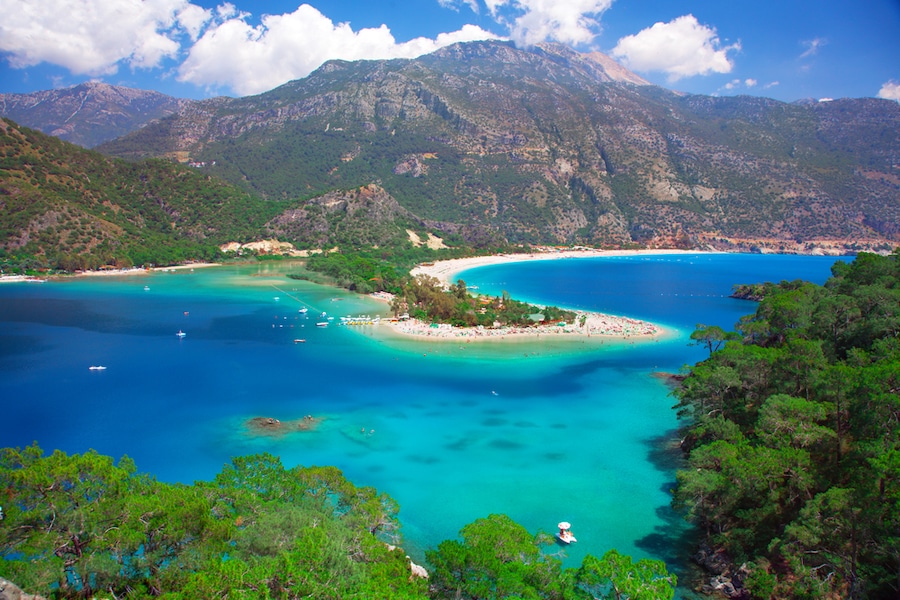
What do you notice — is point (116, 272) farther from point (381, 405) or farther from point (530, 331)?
point (381, 405)

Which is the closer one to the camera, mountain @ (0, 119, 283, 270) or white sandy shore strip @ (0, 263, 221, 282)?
white sandy shore strip @ (0, 263, 221, 282)

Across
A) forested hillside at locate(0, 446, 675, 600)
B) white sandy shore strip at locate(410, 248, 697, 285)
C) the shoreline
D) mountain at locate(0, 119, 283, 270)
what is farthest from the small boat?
mountain at locate(0, 119, 283, 270)

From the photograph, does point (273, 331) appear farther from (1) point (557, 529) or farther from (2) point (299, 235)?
(2) point (299, 235)

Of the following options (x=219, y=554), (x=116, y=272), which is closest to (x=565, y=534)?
(x=219, y=554)

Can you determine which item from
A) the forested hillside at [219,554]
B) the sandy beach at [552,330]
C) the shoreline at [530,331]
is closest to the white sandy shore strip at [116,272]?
the shoreline at [530,331]

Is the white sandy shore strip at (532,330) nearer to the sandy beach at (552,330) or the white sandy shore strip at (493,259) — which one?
the sandy beach at (552,330)

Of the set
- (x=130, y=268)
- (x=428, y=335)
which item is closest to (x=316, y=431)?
(x=428, y=335)

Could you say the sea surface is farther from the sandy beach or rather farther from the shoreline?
the sandy beach
